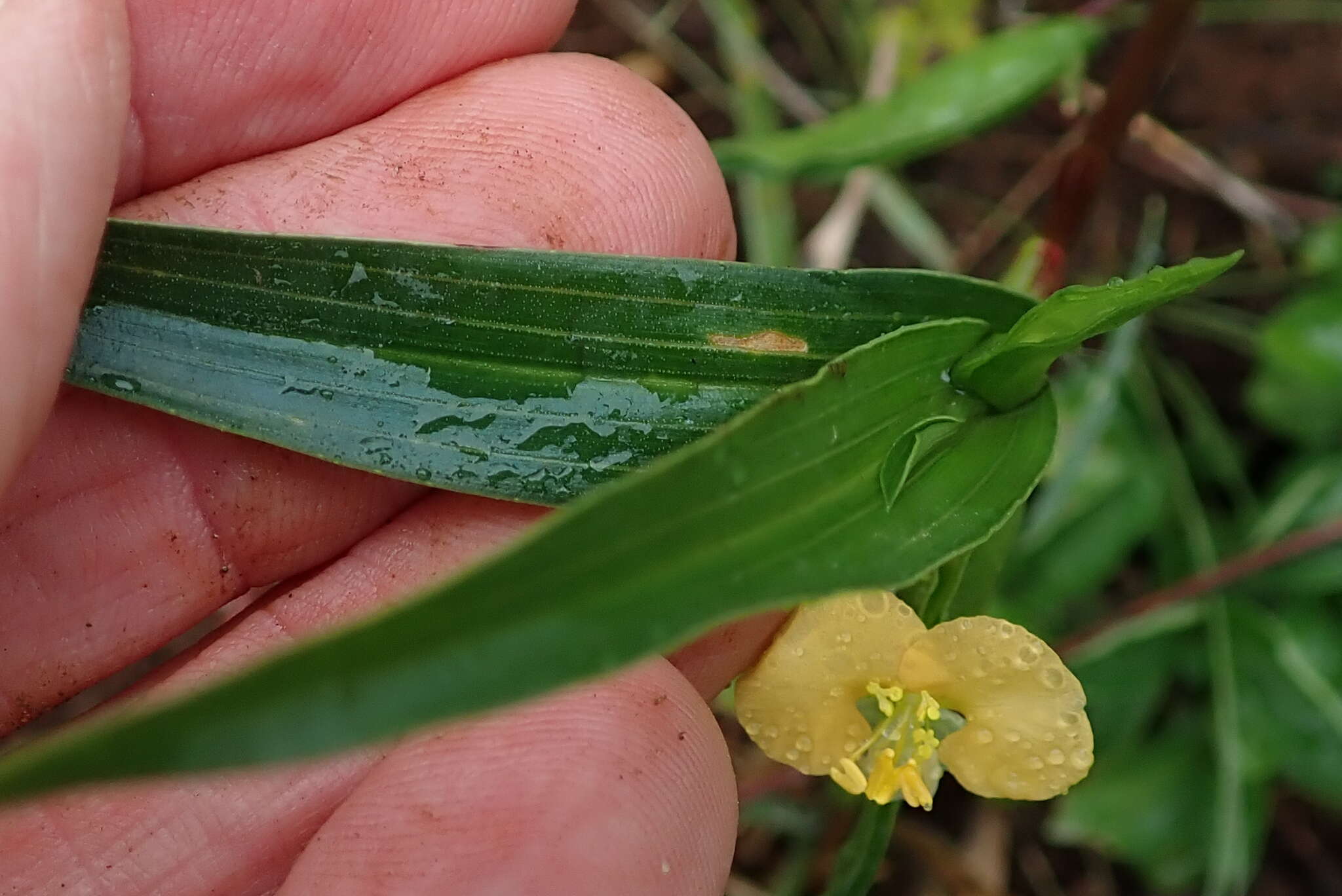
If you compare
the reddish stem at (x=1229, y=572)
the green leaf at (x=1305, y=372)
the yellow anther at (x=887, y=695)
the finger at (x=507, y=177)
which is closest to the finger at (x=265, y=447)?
the finger at (x=507, y=177)

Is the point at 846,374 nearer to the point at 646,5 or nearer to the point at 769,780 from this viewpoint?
the point at 769,780

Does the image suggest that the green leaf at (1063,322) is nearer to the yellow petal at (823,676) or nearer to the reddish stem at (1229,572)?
the yellow petal at (823,676)

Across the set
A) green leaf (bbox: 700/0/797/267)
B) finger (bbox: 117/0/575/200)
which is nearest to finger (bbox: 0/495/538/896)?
finger (bbox: 117/0/575/200)

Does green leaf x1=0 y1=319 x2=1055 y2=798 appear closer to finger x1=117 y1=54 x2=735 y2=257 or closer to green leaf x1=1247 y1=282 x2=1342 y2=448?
finger x1=117 y1=54 x2=735 y2=257

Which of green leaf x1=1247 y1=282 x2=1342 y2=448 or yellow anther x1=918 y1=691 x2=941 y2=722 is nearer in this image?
yellow anther x1=918 y1=691 x2=941 y2=722

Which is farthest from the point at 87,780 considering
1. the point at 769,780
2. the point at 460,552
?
the point at 769,780

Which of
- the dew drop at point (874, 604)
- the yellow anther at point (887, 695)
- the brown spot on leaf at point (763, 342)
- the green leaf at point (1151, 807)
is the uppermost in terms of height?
the brown spot on leaf at point (763, 342)

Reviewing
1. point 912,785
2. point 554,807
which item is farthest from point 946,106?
point 554,807
